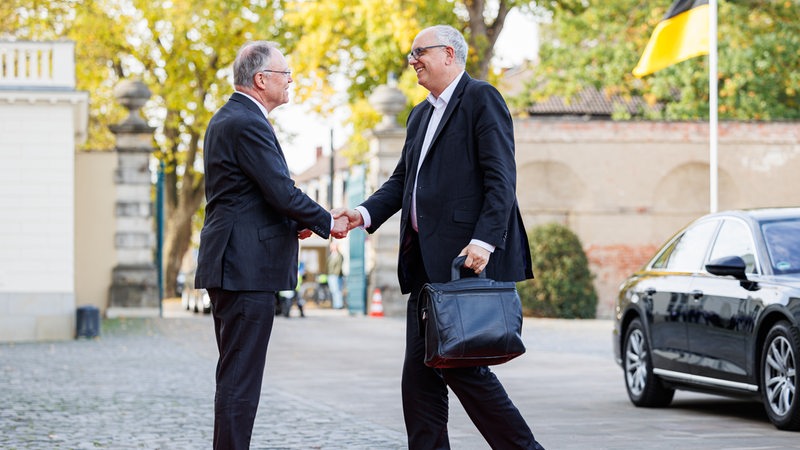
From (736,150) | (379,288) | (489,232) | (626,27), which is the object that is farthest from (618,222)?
(489,232)

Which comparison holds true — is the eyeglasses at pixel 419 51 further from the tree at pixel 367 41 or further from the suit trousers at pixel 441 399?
the tree at pixel 367 41

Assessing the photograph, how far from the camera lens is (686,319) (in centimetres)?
1086

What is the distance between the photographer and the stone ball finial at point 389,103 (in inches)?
1103

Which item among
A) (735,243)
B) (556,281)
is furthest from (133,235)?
(735,243)

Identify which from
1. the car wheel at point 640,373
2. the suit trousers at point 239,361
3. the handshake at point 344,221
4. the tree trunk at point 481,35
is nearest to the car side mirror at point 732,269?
the car wheel at point 640,373

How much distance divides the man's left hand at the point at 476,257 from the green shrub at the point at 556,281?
75.7ft

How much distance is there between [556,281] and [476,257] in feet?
76.5

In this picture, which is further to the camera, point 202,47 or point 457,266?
point 202,47

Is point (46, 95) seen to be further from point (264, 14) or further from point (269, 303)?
point (264, 14)

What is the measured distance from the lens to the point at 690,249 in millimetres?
11344

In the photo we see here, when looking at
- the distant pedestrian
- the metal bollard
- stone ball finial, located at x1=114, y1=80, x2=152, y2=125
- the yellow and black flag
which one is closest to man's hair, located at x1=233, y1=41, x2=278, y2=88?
the metal bollard

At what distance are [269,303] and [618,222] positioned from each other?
26.9 m

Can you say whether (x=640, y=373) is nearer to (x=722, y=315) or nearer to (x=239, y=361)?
(x=722, y=315)

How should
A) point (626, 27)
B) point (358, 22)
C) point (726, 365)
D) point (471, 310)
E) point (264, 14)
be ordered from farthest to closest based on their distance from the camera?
point (626, 27), point (264, 14), point (358, 22), point (726, 365), point (471, 310)
